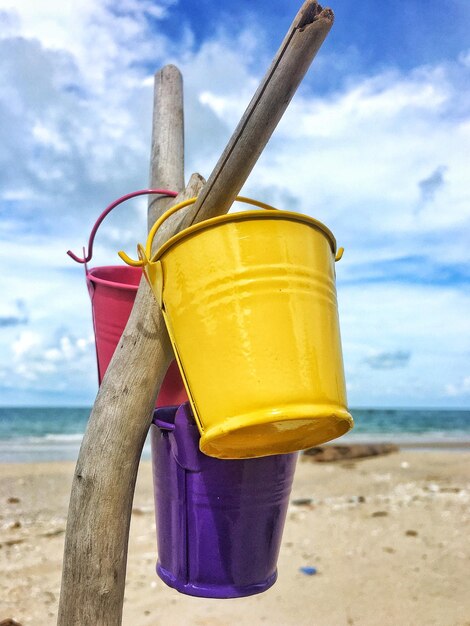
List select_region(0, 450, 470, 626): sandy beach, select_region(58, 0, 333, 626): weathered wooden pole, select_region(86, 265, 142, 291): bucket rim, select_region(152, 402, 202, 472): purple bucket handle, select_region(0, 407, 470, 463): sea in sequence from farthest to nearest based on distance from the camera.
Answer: select_region(0, 407, 470, 463): sea → select_region(0, 450, 470, 626): sandy beach → select_region(86, 265, 142, 291): bucket rim → select_region(152, 402, 202, 472): purple bucket handle → select_region(58, 0, 333, 626): weathered wooden pole

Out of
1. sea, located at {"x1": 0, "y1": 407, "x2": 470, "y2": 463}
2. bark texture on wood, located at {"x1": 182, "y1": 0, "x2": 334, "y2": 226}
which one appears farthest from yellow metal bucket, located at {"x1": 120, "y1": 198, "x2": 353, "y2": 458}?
sea, located at {"x1": 0, "y1": 407, "x2": 470, "y2": 463}

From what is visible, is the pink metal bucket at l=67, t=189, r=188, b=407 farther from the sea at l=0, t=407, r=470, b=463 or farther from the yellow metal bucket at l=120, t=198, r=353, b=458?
the sea at l=0, t=407, r=470, b=463

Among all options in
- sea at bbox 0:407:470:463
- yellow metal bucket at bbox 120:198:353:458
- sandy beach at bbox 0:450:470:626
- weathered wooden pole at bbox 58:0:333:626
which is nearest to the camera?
yellow metal bucket at bbox 120:198:353:458

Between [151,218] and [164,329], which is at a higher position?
[151,218]

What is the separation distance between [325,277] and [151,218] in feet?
2.78

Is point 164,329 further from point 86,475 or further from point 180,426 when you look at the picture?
point 86,475

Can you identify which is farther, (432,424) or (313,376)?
(432,424)

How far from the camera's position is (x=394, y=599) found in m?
3.30

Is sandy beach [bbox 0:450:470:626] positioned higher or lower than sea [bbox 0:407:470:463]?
lower

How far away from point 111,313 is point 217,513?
0.72 meters

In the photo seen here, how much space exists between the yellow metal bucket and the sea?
9.84m

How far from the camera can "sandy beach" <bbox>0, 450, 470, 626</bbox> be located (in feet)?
10.3

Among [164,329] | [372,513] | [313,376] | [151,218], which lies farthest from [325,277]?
[372,513]

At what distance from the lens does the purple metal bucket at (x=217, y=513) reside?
187 centimetres
